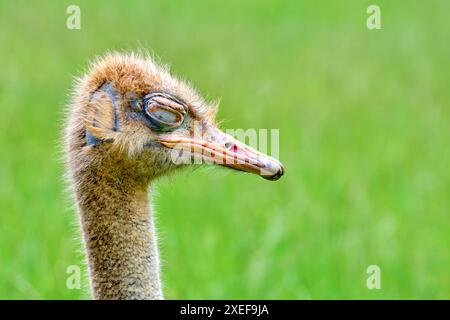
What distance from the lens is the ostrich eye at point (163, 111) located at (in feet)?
13.7

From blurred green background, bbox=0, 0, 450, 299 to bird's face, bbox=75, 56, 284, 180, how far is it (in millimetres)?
152

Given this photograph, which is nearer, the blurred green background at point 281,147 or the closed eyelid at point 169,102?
the closed eyelid at point 169,102

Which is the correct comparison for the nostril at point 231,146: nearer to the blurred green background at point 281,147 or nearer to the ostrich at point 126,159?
the ostrich at point 126,159

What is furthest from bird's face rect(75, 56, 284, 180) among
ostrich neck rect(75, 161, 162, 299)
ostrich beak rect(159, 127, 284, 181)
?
ostrich neck rect(75, 161, 162, 299)

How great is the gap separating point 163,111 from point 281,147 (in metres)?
5.58

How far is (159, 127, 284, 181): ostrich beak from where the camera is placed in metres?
3.97

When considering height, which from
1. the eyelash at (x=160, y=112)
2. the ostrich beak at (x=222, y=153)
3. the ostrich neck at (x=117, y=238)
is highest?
the eyelash at (x=160, y=112)

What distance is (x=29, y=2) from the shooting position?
A: 13219 mm

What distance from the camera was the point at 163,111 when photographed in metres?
4.19

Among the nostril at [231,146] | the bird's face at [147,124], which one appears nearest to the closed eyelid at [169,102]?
the bird's face at [147,124]

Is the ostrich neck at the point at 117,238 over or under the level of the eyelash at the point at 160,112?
under

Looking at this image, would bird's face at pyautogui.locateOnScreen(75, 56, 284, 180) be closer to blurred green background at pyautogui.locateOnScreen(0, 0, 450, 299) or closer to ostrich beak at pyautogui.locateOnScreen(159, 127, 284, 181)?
ostrich beak at pyautogui.locateOnScreen(159, 127, 284, 181)

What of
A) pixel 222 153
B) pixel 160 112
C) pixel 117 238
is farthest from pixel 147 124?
pixel 117 238
